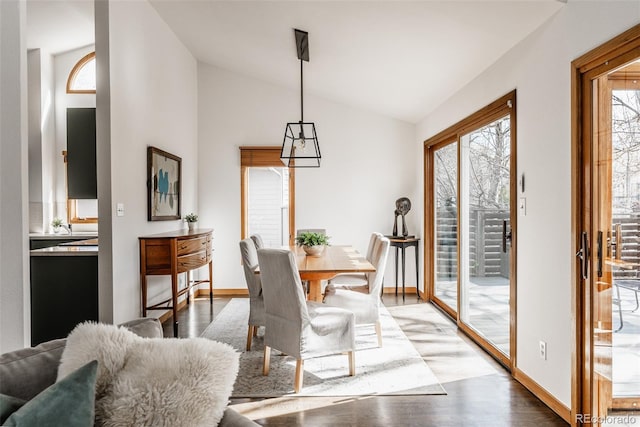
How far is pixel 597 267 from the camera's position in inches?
86.7

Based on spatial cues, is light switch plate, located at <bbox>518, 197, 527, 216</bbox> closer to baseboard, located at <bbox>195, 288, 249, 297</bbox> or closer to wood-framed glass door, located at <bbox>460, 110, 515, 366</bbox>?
wood-framed glass door, located at <bbox>460, 110, 515, 366</bbox>

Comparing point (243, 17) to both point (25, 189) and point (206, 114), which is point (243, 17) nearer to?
point (206, 114)

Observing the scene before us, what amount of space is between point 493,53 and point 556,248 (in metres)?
1.65

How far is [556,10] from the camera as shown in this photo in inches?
98.3

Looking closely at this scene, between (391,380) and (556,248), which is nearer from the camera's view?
(556,248)

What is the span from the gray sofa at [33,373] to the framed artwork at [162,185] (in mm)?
3219

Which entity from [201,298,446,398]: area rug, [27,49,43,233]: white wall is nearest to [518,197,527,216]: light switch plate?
[201,298,446,398]: area rug

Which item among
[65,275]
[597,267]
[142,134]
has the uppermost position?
[142,134]

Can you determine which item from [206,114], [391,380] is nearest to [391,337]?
[391,380]

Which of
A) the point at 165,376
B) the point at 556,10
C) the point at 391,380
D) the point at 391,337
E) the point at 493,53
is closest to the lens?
the point at 165,376

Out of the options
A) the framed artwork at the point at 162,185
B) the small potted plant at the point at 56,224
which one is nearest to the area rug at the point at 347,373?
the framed artwork at the point at 162,185

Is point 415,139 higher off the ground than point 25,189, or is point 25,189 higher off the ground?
point 415,139

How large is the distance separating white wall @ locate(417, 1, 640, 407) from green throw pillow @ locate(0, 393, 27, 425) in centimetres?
256

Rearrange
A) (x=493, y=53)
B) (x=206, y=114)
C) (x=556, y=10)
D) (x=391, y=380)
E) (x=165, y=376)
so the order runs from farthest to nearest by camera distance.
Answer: (x=206, y=114) < (x=493, y=53) < (x=391, y=380) < (x=556, y=10) < (x=165, y=376)
